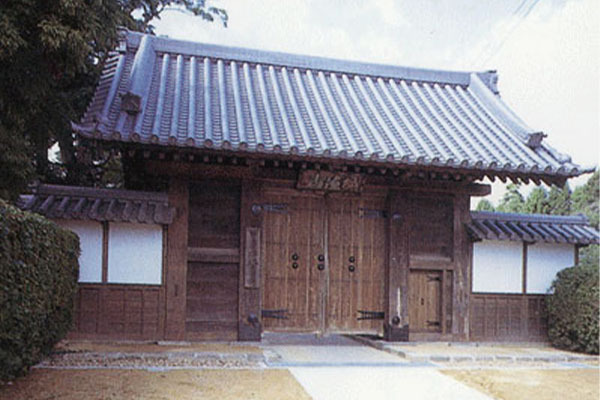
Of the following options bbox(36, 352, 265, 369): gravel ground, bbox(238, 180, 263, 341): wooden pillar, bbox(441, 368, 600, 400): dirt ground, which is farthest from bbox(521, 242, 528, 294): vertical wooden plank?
bbox(36, 352, 265, 369): gravel ground

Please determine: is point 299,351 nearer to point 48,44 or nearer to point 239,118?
point 239,118

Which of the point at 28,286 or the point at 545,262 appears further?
the point at 545,262

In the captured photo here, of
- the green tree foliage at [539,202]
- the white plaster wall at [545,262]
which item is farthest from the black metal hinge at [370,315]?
the green tree foliage at [539,202]

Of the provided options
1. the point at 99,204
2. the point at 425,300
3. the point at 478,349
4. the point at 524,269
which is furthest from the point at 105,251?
the point at 524,269

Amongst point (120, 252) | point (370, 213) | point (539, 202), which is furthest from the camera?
point (539, 202)

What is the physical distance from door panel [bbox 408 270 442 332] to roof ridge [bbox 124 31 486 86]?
419 cm

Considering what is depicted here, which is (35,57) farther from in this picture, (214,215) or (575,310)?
(575,310)

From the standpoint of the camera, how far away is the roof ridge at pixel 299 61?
10195 mm

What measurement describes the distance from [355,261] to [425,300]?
51.6 inches

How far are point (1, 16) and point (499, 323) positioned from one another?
26.5 feet

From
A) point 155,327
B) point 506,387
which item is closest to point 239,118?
point 155,327

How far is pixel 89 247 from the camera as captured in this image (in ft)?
25.1

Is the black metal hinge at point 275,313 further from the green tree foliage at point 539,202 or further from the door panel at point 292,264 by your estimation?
the green tree foliage at point 539,202

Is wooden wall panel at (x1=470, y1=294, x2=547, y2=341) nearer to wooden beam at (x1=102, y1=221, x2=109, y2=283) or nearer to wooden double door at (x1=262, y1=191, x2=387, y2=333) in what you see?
wooden double door at (x1=262, y1=191, x2=387, y2=333)
